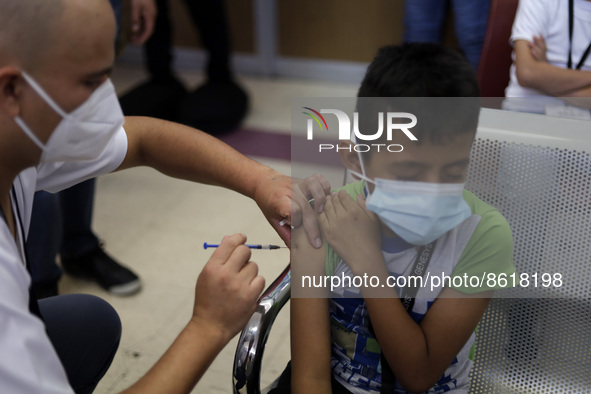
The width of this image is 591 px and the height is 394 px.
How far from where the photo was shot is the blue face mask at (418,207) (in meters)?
0.97

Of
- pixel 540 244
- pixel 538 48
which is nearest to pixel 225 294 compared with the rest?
pixel 540 244

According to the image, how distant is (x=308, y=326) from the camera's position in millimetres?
1068

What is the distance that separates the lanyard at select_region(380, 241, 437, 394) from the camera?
1.03 meters

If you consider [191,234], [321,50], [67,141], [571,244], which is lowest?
[191,234]

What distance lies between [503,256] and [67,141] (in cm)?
73

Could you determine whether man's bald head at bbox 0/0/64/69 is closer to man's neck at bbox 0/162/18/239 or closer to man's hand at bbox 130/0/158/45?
man's neck at bbox 0/162/18/239

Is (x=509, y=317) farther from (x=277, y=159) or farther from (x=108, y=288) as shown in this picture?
(x=277, y=159)

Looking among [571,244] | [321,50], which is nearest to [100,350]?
[571,244]

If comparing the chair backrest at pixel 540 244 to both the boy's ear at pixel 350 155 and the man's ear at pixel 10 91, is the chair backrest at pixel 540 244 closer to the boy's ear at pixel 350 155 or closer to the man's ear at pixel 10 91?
the boy's ear at pixel 350 155

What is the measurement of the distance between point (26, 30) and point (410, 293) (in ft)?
2.32

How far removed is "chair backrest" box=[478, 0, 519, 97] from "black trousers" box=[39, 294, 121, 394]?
51.5 inches

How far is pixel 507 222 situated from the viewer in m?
1.08

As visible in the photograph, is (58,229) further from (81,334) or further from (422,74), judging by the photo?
(422,74)

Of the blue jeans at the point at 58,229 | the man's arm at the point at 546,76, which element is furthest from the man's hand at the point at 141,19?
the man's arm at the point at 546,76
